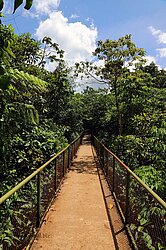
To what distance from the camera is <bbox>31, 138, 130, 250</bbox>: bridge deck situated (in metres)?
4.09

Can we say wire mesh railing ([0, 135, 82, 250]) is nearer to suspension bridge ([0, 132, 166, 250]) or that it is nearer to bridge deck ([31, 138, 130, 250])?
suspension bridge ([0, 132, 166, 250])

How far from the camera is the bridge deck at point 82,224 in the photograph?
13.4ft

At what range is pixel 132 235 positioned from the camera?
407 centimetres

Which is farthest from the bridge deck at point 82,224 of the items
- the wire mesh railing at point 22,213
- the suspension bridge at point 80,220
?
the wire mesh railing at point 22,213

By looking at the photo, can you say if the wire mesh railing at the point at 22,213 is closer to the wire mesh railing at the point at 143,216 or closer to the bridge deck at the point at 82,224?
the bridge deck at the point at 82,224

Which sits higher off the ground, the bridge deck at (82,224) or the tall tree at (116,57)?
the tall tree at (116,57)

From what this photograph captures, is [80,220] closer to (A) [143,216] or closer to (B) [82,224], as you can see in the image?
(B) [82,224]

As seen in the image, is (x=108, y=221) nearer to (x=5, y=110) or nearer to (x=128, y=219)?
(x=128, y=219)

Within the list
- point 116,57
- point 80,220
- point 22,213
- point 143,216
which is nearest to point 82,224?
point 80,220

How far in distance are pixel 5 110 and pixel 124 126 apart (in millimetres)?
15019

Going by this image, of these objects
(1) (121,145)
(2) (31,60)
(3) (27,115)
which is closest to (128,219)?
(3) (27,115)

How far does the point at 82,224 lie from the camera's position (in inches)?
195

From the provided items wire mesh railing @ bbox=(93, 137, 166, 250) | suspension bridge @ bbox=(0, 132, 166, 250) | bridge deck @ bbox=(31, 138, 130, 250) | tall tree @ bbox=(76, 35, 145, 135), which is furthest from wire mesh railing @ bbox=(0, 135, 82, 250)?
tall tree @ bbox=(76, 35, 145, 135)

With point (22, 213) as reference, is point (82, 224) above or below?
below
